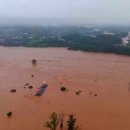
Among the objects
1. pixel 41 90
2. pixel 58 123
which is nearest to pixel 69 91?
pixel 41 90

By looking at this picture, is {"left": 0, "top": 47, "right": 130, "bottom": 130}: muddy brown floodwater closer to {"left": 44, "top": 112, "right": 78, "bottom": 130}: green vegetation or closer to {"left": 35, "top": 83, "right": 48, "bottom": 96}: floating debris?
{"left": 35, "top": 83, "right": 48, "bottom": 96}: floating debris

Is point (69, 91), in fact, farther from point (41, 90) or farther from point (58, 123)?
point (58, 123)

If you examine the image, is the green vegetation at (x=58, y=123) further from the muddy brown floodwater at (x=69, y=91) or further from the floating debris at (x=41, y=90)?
the floating debris at (x=41, y=90)

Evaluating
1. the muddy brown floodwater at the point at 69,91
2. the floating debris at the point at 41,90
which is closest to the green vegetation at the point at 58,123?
the muddy brown floodwater at the point at 69,91

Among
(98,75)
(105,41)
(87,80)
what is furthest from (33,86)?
(105,41)

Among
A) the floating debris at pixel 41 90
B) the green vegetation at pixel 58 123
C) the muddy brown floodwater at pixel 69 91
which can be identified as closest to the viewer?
the green vegetation at pixel 58 123

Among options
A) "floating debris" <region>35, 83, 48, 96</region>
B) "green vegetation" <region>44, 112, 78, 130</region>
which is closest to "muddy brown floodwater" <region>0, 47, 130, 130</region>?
"floating debris" <region>35, 83, 48, 96</region>

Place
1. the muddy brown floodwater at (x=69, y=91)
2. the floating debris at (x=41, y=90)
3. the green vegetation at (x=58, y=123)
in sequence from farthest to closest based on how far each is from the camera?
the floating debris at (x=41, y=90)
the muddy brown floodwater at (x=69, y=91)
the green vegetation at (x=58, y=123)

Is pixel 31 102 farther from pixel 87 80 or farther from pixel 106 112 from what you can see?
pixel 87 80

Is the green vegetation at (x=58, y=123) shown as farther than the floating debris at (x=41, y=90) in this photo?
No
